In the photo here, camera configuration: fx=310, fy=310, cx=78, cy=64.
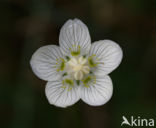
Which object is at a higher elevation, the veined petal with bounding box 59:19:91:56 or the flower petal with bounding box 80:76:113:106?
the veined petal with bounding box 59:19:91:56

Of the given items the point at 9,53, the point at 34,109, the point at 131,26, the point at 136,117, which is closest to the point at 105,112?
the point at 136,117

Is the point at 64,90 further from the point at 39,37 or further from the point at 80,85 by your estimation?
the point at 39,37

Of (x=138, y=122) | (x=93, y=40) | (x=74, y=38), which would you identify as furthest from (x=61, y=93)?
(x=138, y=122)

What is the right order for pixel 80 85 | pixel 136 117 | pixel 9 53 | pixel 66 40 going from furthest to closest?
pixel 9 53 → pixel 136 117 → pixel 80 85 → pixel 66 40

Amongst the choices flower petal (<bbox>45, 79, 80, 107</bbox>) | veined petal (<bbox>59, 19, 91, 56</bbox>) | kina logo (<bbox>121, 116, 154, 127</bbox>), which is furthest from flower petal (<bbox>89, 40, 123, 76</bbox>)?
kina logo (<bbox>121, 116, 154, 127</bbox>)

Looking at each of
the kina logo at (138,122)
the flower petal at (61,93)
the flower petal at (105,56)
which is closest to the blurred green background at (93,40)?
the kina logo at (138,122)

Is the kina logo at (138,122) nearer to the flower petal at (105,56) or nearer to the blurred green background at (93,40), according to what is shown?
the blurred green background at (93,40)

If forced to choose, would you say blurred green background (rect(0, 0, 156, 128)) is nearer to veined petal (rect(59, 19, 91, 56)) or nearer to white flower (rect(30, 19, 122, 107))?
white flower (rect(30, 19, 122, 107))
